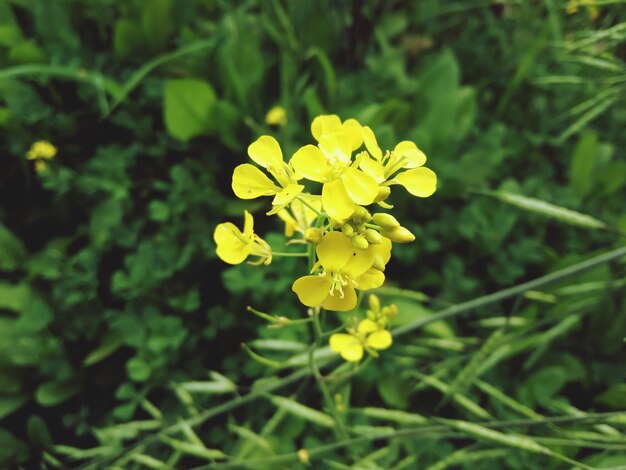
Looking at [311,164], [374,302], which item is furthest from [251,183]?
[374,302]

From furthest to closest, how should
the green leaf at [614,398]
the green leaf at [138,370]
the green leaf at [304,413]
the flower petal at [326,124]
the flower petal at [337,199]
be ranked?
the green leaf at [138,370], the green leaf at [614,398], the green leaf at [304,413], the flower petal at [326,124], the flower petal at [337,199]

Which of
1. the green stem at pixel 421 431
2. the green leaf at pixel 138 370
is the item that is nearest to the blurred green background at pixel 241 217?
the green leaf at pixel 138 370

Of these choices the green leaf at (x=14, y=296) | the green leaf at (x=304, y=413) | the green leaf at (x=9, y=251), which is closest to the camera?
the green leaf at (x=304, y=413)

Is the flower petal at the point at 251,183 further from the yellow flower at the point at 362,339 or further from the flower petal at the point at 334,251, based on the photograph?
the yellow flower at the point at 362,339

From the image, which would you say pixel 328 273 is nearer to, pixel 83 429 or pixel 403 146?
pixel 403 146

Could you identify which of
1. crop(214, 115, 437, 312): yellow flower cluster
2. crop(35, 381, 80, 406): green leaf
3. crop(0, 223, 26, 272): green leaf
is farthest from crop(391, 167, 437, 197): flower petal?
crop(0, 223, 26, 272): green leaf

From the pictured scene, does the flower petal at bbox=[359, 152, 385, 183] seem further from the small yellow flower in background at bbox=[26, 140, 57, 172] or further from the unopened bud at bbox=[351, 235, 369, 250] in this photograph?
the small yellow flower in background at bbox=[26, 140, 57, 172]
